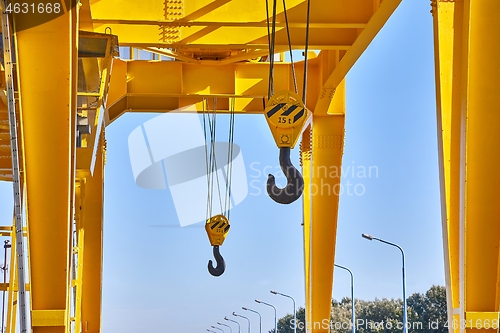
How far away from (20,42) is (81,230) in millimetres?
9666

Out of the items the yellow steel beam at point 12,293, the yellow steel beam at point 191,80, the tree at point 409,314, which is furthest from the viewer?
the tree at point 409,314

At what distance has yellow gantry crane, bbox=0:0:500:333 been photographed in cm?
902

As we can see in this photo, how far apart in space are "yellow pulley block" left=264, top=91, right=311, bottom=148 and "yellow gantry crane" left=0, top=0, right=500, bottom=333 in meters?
0.03

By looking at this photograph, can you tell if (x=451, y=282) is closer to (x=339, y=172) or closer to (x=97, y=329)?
(x=339, y=172)

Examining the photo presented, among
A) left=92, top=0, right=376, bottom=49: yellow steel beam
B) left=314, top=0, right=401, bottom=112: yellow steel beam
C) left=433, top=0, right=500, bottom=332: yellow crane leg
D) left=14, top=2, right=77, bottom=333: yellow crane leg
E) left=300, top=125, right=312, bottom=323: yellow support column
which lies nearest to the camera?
left=14, top=2, right=77, bottom=333: yellow crane leg

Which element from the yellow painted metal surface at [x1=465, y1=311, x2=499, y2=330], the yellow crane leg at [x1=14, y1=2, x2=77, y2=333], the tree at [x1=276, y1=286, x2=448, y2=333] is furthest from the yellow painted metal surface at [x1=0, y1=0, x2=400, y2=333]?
the tree at [x1=276, y1=286, x2=448, y2=333]

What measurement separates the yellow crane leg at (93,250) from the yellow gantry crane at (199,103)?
1.2 inches

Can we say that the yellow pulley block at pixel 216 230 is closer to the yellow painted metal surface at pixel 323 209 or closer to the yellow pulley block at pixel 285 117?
the yellow painted metal surface at pixel 323 209

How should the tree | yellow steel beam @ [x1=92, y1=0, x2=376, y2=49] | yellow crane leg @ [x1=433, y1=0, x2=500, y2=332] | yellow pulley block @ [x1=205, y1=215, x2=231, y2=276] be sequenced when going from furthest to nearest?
the tree
yellow pulley block @ [x1=205, y1=215, x2=231, y2=276]
yellow steel beam @ [x1=92, y1=0, x2=376, y2=49]
yellow crane leg @ [x1=433, y1=0, x2=500, y2=332]

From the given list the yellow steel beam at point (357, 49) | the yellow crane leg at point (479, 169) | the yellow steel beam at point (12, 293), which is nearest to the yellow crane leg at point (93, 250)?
the yellow steel beam at point (12, 293)

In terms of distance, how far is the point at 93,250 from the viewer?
59.9ft

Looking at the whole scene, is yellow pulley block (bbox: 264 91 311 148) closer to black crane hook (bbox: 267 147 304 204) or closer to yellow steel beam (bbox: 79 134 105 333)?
black crane hook (bbox: 267 147 304 204)

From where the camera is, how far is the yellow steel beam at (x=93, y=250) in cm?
1808

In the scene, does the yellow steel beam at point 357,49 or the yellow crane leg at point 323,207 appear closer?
the yellow steel beam at point 357,49
